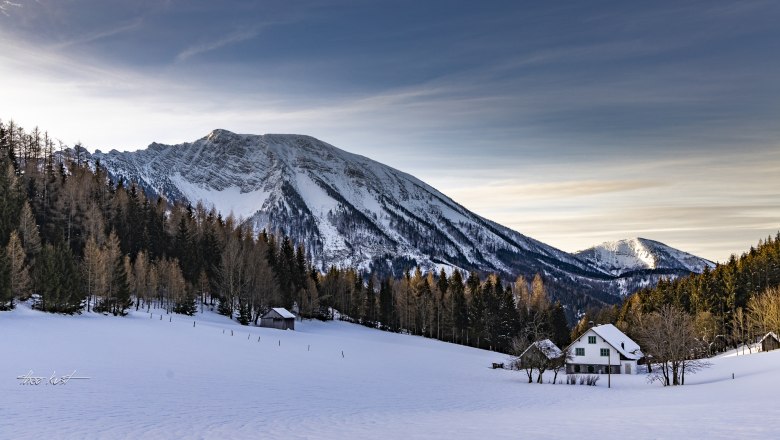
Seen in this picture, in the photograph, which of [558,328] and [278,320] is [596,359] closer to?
[558,328]

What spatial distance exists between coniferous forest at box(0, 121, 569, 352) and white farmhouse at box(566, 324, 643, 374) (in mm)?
10052

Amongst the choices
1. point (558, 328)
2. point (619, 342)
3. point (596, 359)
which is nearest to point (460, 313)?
point (558, 328)

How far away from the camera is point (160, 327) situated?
73375 mm

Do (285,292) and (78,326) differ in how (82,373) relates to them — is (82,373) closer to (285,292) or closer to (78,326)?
(78,326)

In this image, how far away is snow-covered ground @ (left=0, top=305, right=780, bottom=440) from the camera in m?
22.4

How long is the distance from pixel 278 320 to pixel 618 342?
2348 inches

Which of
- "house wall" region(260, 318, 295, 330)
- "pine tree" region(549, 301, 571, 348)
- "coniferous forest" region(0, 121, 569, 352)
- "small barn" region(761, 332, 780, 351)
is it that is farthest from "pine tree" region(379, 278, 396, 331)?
"small barn" region(761, 332, 780, 351)

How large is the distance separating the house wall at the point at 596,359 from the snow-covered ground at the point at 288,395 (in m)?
17.0

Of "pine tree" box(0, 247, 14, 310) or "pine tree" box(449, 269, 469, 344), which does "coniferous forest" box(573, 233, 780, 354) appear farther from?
"pine tree" box(0, 247, 14, 310)

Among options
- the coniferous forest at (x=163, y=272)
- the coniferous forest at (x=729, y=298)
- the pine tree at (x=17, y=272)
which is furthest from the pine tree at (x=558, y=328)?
the pine tree at (x=17, y=272)

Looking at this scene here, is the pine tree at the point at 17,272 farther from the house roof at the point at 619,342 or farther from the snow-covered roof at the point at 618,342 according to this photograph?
the snow-covered roof at the point at 618,342

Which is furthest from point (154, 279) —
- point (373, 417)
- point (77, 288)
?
point (373, 417)

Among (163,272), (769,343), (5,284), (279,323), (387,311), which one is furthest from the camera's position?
(387,311)

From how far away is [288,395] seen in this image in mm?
37938
